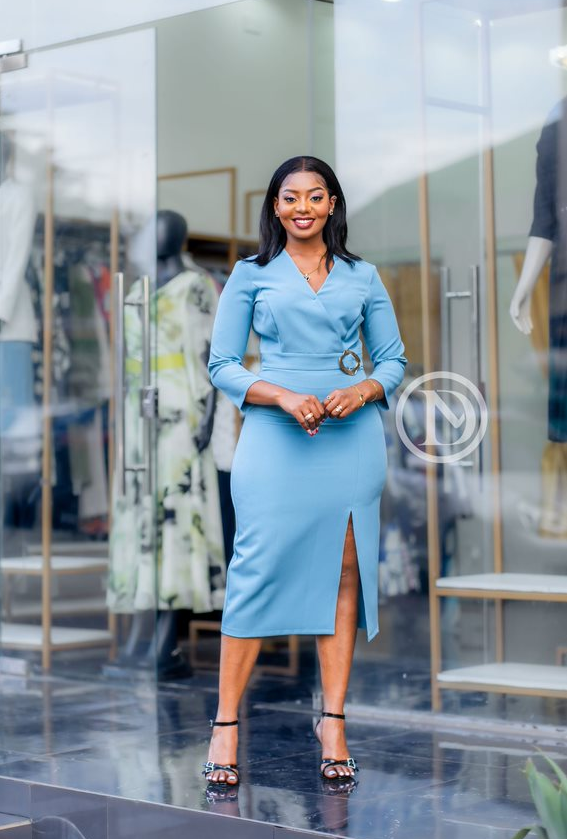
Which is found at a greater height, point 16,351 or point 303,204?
point 303,204

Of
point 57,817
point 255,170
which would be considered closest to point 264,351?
point 57,817

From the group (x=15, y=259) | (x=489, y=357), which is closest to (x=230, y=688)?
(x=489, y=357)

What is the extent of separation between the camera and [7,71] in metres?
4.83

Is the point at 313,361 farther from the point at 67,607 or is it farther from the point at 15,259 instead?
the point at 67,607

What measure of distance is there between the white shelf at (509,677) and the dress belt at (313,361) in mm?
1168

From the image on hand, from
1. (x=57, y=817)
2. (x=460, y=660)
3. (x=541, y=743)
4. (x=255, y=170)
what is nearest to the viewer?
(x=57, y=817)

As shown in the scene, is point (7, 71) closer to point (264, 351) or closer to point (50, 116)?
point (50, 116)

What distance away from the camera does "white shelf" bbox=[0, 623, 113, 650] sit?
4.98m

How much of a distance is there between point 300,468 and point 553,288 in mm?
1224

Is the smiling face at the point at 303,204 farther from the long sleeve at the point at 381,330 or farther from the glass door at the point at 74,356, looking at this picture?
the glass door at the point at 74,356

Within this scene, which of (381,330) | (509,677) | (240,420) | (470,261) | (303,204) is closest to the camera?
(303,204)

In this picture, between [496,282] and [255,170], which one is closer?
[496,282]

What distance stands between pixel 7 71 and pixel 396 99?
1503mm

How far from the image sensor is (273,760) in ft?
11.1
